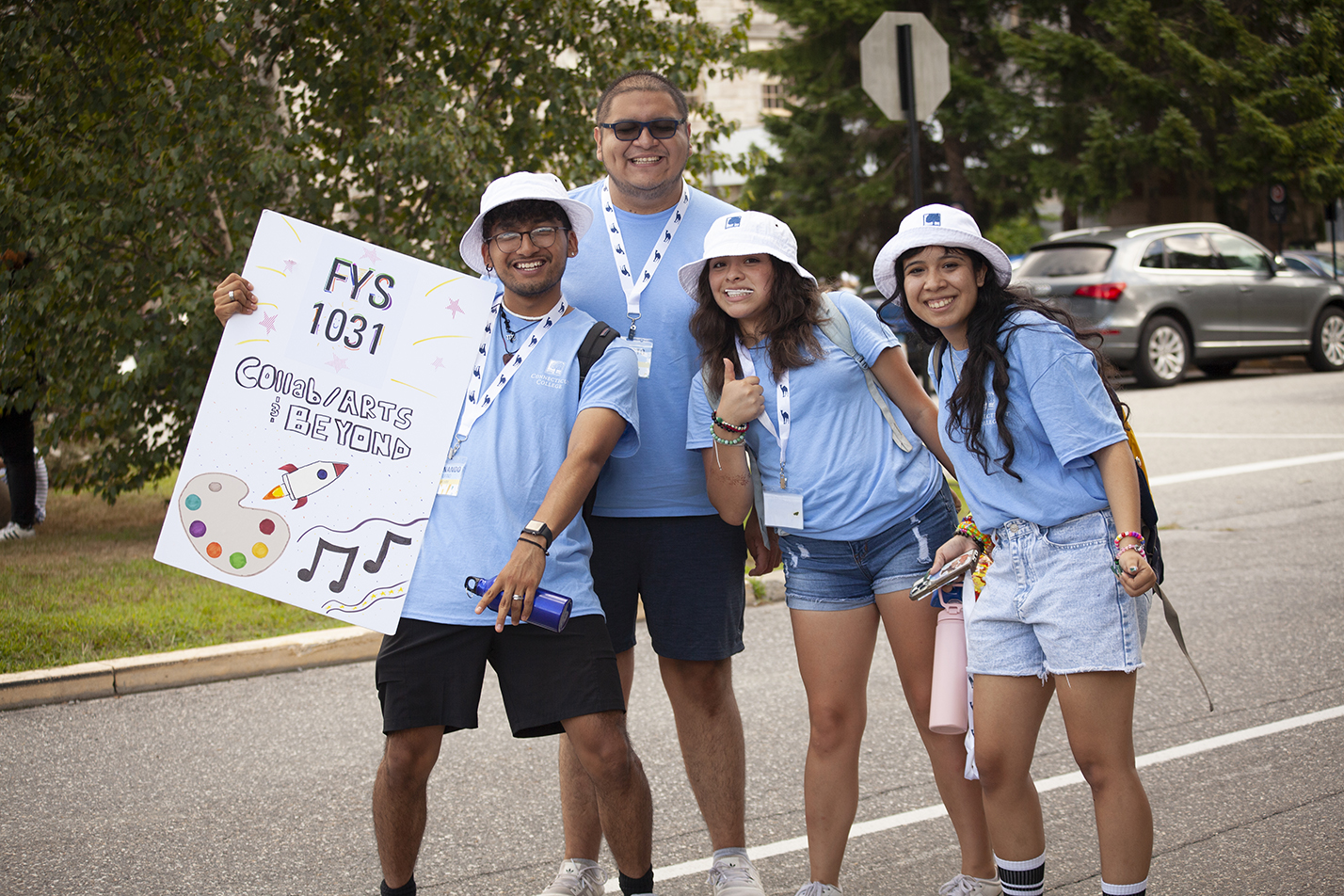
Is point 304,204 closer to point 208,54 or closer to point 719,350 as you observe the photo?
point 208,54

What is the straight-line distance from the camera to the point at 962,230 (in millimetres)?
3068

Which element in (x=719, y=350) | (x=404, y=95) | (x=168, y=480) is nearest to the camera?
(x=719, y=350)

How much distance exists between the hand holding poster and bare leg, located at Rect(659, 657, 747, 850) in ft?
3.22

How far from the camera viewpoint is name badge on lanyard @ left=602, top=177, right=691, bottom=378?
3.54 metres

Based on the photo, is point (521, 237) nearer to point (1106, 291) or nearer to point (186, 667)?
point (186, 667)

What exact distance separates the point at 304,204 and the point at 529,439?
6370 millimetres

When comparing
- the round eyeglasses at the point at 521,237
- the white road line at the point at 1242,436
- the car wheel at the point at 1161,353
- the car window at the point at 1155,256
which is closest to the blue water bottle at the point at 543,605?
the round eyeglasses at the point at 521,237

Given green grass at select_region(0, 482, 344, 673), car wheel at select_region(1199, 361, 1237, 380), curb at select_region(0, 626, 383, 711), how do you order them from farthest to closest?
1. car wheel at select_region(1199, 361, 1237, 380)
2. green grass at select_region(0, 482, 344, 673)
3. curb at select_region(0, 626, 383, 711)

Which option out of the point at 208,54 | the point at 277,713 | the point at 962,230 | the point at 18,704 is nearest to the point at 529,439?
the point at 962,230

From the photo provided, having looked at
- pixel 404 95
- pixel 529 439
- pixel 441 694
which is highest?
pixel 404 95

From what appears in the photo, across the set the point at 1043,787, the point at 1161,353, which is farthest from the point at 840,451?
the point at 1161,353

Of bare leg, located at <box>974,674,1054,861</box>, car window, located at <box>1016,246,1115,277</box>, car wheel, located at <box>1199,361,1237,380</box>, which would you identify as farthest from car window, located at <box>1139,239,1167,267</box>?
bare leg, located at <box>974,674,1054,861</box>

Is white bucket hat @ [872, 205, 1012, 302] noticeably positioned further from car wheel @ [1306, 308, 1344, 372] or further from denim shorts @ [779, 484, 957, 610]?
car wheel @ [1306, 308, 1344, 372]

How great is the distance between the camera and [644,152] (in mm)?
3619
